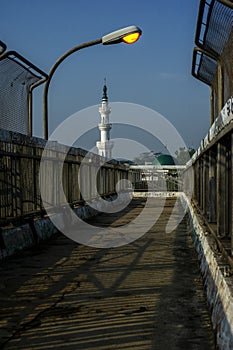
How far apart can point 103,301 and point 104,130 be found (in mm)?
54438

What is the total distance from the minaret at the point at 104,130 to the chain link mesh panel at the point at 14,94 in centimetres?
4612

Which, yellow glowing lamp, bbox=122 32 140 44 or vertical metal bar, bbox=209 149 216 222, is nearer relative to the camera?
vertical metal bar, bbox=209 149 216 222

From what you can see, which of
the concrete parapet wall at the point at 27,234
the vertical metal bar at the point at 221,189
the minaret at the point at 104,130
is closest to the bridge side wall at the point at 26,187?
the concrete parapet wall at the point at 27,234

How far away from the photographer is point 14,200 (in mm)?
9812

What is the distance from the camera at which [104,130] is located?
60094 millimetres

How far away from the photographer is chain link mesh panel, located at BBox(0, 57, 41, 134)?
9039mm

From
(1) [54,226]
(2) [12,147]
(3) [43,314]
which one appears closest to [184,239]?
(1) [54,226]

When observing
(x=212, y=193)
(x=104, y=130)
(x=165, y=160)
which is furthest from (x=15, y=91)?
(x=104, y=130)

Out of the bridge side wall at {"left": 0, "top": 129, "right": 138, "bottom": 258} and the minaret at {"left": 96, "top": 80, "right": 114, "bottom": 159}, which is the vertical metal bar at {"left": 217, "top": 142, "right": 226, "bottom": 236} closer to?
the bridge side wall at {"left": 0, "top": 129, "right": 138, "bottom": 258}

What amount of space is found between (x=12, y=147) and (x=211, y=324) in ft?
18.7

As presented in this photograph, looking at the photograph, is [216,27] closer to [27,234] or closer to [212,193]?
[212,193]

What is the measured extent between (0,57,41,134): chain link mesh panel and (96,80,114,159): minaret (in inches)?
1816

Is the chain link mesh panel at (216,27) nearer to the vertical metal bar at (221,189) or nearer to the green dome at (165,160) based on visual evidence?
the vertical metal bar at (221,189)

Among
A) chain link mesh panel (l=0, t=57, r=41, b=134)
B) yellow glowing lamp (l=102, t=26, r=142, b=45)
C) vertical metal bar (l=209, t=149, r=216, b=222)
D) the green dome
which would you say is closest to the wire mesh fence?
chain link mesh panel (l=0, t=57, r=41, b=134)
